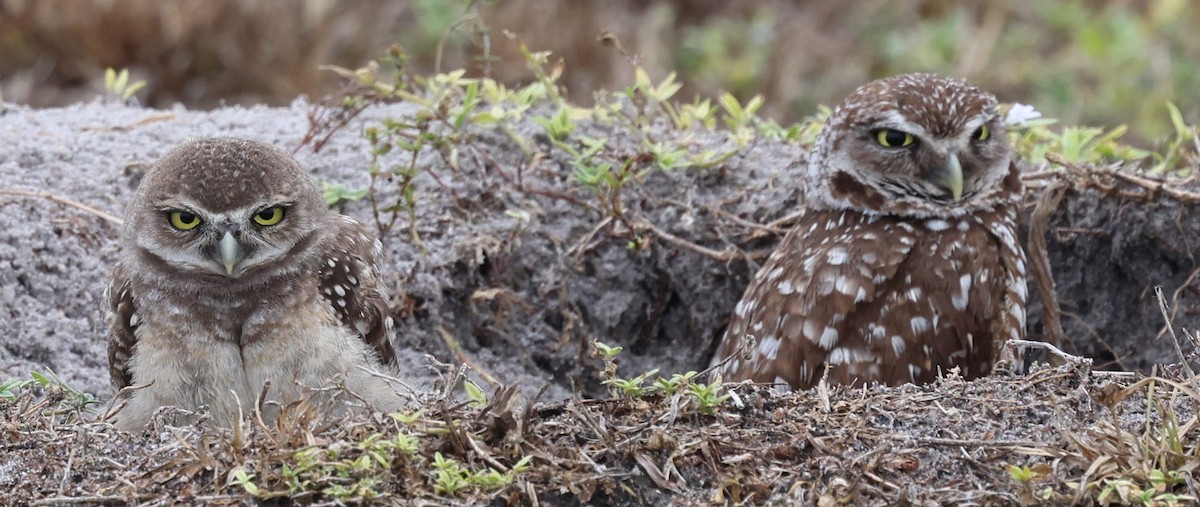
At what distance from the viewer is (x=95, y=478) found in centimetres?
261

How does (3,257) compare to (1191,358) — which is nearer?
(1191,358)

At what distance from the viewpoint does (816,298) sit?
12.7 feet

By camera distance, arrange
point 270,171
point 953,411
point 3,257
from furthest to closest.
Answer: point 3,257, point 270,171, point 953,411

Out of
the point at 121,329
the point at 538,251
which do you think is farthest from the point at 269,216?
the point at 538,251

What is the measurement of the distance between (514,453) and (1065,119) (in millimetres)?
6290

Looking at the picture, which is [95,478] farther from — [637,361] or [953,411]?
[637,361]

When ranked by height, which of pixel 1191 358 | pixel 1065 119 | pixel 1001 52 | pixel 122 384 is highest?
pixel 1001 52

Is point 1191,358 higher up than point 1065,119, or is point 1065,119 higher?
point 1065,119

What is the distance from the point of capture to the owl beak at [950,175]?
3.88 metres

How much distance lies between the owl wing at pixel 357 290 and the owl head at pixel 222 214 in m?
0.08

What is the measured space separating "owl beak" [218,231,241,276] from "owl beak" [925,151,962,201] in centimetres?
182

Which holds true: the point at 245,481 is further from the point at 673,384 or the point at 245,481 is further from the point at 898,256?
the point at 898,256

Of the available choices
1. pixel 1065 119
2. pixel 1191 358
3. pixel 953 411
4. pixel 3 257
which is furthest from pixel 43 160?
pixel 1065 119

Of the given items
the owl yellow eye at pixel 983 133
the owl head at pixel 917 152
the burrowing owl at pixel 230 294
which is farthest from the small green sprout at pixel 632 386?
the owl yellow eye at pixel 983 133
